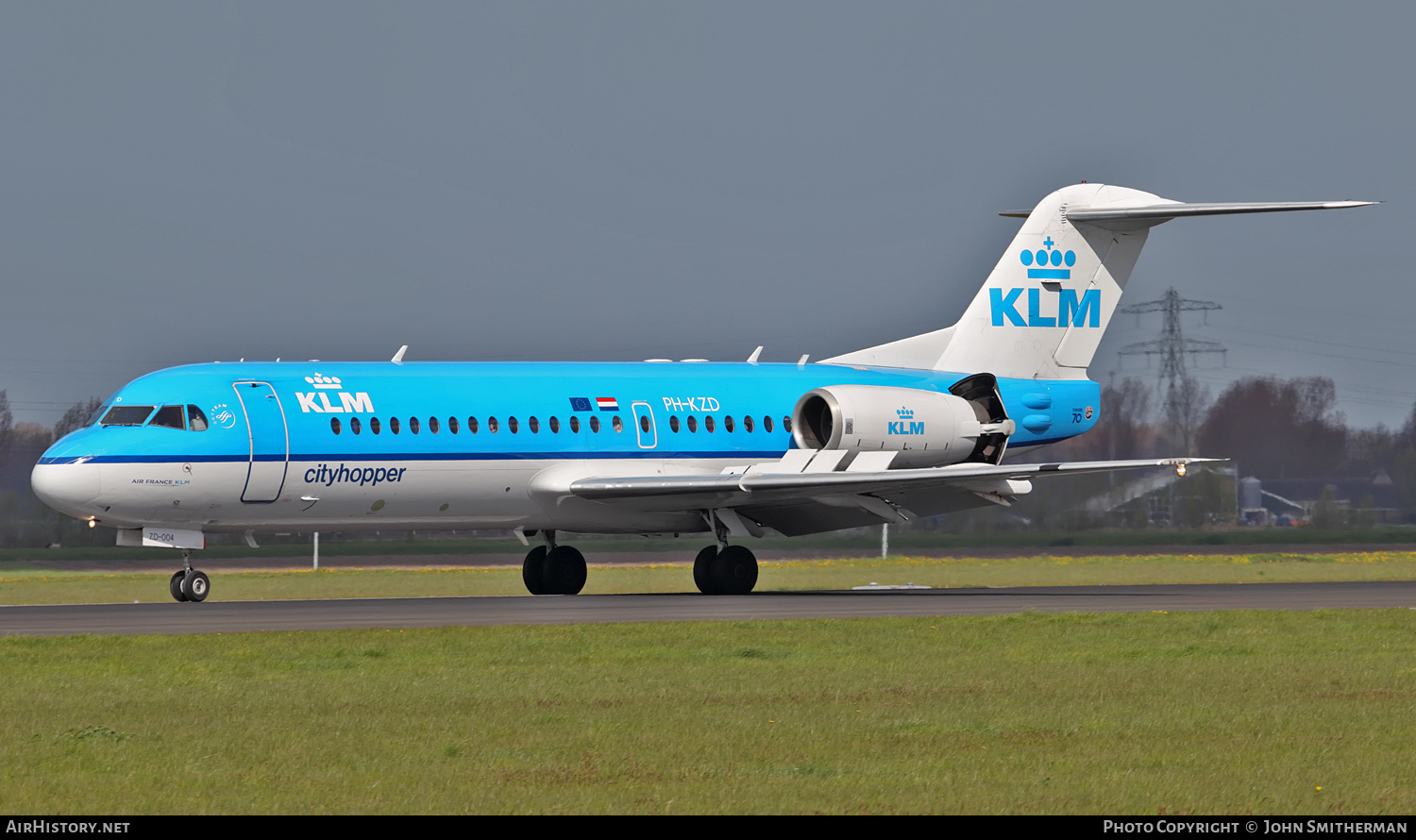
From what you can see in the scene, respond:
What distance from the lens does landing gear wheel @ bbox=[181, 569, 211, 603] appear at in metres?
30.9

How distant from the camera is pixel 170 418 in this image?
102 ft

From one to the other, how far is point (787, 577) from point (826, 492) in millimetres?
10291

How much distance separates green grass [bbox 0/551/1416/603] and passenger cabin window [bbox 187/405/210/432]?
4709mm

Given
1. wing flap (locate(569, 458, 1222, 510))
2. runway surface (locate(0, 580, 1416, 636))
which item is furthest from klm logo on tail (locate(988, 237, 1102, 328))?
runway surface (locate(0, 580, 1416, 636))

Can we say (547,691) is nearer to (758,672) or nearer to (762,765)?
(758,672)

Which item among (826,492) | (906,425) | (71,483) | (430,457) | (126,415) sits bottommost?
(826,492)

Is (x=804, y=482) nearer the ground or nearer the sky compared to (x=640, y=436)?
nearer the ground

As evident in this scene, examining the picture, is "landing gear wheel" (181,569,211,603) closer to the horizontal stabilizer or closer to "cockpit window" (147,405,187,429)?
"cockpit window" (147,405,187,429)

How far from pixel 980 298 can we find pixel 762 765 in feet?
91.4

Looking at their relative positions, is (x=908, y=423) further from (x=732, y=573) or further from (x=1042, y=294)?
(x=1042, y=294)

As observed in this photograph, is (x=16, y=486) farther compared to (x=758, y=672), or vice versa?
(x=16, y=486)

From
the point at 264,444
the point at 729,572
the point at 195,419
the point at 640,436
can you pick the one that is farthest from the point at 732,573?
the point at 195,419

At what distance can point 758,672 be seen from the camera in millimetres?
18625

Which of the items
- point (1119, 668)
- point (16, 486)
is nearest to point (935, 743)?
point (1119, 668)
